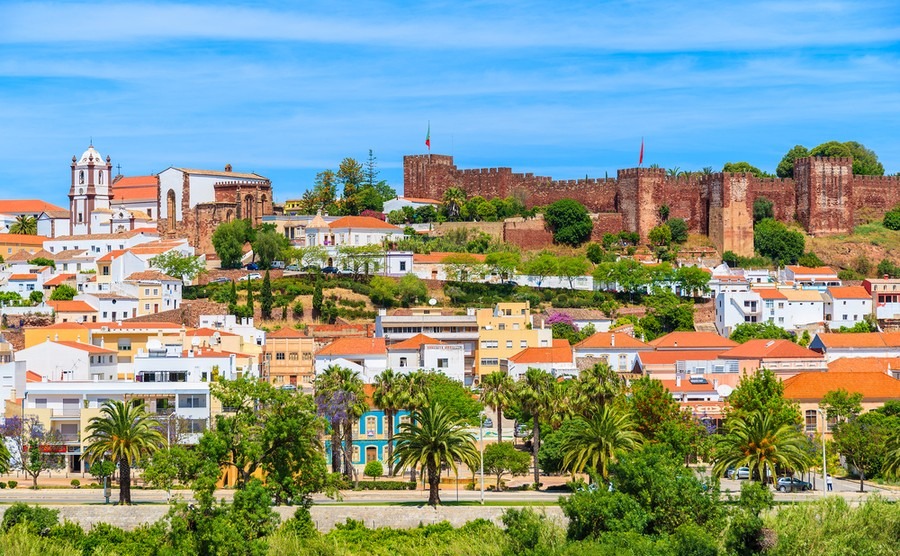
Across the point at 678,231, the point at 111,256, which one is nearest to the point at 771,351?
the point at 678,231

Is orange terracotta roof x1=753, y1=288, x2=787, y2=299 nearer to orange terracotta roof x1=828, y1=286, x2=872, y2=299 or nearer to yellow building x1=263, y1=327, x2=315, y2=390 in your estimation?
orange terracotta roof x1=828, y1=286, x2=872, y2=299

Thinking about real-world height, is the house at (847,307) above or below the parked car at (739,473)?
above

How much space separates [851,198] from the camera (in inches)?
4306

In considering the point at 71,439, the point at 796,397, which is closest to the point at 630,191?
the point at 796,397

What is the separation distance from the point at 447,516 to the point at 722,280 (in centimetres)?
4996

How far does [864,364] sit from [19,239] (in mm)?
56743

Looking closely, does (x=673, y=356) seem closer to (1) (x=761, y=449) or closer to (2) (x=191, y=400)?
(2) (x=191, y=400)

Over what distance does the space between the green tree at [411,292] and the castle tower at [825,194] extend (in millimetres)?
30277

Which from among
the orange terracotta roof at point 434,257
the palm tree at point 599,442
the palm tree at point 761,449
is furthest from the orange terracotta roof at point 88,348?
the palm tree at point 761,449

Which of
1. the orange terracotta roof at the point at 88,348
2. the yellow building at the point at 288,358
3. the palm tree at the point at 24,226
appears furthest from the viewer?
the palm tree at the point at 24,226

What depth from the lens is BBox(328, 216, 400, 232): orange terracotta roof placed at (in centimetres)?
10169

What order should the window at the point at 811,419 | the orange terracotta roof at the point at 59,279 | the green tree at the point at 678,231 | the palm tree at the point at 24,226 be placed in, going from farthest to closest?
the palm tree at the point at 24,226 → the green tree at the point at 678,231 → the orange terracotta roof at the point at 59,279 → the window at the point at 811,419

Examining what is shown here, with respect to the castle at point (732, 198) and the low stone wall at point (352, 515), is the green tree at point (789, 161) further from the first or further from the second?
the low stone wall at point (352, 515)

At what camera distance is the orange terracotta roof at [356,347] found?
72438mm
